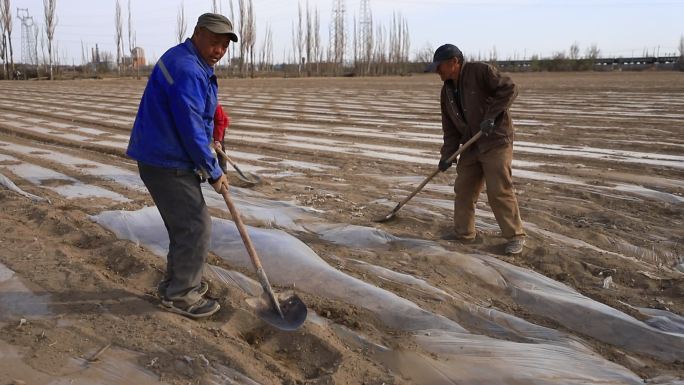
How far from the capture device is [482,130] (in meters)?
3.65

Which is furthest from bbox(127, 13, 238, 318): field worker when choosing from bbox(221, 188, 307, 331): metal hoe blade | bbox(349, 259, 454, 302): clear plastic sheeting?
bbox(349, 259, 454, 302): clear plastic sheeting

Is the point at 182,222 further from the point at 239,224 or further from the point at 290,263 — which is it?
the point at 290,263

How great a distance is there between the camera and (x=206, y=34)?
2582mm

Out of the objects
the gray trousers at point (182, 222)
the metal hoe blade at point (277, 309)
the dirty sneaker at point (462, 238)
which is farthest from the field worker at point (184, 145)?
the dirty sneaker at point (462, 238)

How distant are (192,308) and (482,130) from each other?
6.80ft

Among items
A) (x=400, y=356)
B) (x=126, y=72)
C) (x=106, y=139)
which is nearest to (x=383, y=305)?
(x=400, y=356)

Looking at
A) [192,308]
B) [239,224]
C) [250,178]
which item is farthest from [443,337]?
[250,178]

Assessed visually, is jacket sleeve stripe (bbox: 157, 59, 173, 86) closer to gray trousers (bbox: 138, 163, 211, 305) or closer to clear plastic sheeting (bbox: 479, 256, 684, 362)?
gray trousers (bbox: 138, 163, 211, 305)

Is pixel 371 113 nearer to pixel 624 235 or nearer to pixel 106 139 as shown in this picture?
pixel 106 139

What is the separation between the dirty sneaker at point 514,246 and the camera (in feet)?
12.2

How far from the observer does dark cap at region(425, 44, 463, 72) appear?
12.0 feet

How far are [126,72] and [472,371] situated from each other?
39.3m

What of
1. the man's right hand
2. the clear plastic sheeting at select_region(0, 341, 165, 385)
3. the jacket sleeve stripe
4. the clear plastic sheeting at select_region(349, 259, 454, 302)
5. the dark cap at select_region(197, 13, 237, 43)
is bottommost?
the clear plastic sheeting at select_region(0, 341, 165, 385)

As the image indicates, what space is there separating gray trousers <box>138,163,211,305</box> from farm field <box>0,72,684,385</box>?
0.57 ft
